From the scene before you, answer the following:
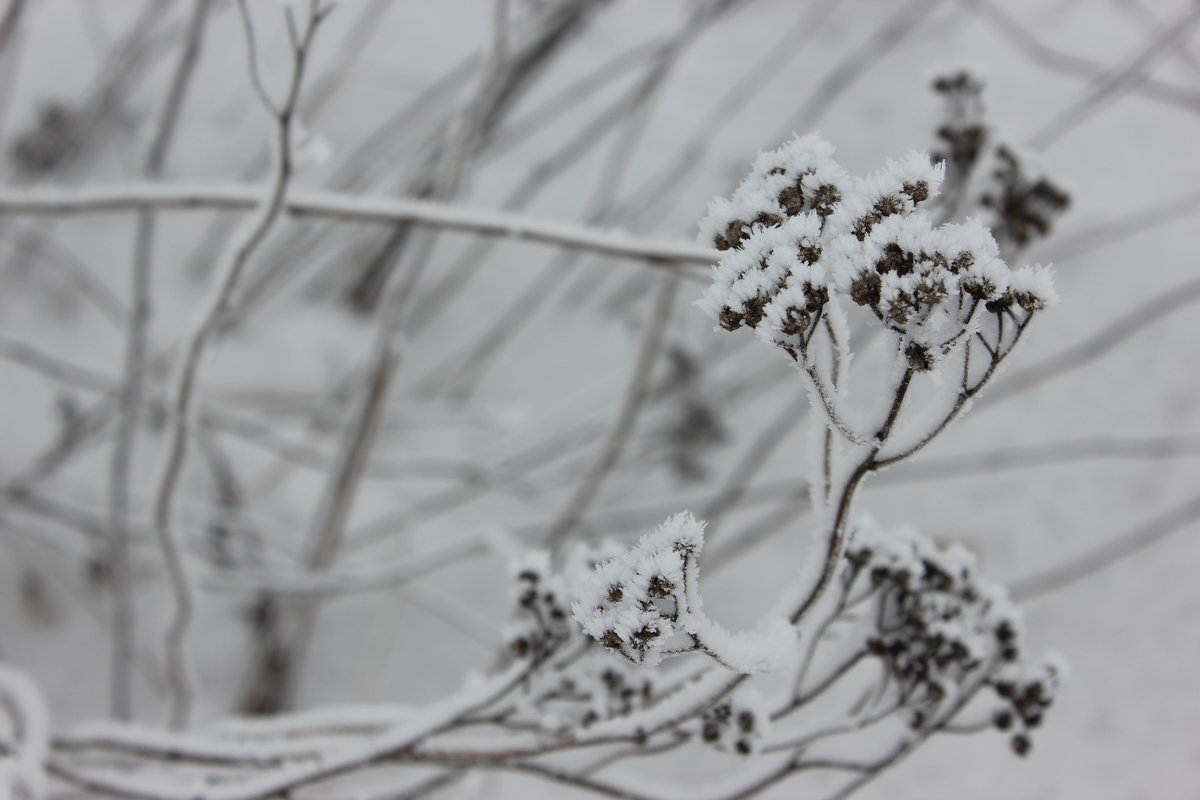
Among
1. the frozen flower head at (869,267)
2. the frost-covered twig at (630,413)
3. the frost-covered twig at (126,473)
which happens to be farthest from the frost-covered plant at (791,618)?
the frost-covered twig at (630,413)

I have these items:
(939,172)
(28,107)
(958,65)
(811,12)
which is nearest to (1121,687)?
(958,65)

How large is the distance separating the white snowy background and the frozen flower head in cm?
59

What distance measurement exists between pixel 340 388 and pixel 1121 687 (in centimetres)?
108

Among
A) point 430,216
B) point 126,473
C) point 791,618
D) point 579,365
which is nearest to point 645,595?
point 791,618

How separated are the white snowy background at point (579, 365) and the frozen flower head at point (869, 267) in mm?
588

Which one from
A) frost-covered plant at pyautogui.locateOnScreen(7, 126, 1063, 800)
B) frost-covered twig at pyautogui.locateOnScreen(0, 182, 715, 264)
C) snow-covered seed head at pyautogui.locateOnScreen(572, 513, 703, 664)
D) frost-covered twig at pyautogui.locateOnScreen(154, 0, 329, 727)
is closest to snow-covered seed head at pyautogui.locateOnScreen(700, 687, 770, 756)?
frost-covered plant at pyautogui.locateOnScreen(7, 126, 1063, 800)

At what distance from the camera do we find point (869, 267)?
25 cm

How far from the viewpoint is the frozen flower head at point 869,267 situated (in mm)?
248

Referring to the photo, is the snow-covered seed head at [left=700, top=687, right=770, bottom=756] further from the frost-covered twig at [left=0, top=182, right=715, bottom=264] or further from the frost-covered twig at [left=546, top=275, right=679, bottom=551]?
the frost-covered twig at [left=546, top=275, right=679, bottom=551]

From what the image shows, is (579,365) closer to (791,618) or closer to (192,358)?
(192,358)

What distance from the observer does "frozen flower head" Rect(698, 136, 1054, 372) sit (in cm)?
25

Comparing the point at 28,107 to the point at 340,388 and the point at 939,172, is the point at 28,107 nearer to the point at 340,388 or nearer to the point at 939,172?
the point at 340,388

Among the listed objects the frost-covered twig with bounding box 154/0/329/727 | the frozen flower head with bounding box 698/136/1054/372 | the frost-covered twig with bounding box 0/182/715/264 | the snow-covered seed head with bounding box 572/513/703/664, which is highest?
the frost-covered twig with bounding box 0/182/715/264

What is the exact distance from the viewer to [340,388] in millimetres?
1156
